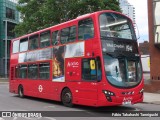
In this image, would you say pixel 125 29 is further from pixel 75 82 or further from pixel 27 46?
pixel 27 46

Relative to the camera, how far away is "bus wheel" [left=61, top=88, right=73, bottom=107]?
15.6 metres

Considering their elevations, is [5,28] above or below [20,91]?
above

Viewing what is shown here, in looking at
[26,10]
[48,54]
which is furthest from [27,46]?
[26,10]

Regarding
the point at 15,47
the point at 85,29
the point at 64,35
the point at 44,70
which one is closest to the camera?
the point at 85,29

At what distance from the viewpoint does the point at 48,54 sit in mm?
17531

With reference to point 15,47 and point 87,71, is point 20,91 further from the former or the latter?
point 87,71

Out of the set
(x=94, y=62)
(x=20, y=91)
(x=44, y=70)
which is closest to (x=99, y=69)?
(x=94, y=62)

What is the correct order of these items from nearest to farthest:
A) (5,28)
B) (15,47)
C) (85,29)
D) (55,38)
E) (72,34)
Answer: (85,29), (72,34), (55,38), (15,47), (5,28)

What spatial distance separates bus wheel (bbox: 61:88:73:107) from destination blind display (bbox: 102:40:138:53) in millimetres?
3225

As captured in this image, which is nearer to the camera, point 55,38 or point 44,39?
point 55,38

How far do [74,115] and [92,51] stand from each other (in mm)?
2825

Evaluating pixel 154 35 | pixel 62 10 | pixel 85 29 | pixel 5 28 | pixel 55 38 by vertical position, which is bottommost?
pixel 55 38

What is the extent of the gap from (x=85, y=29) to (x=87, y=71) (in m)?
1.90

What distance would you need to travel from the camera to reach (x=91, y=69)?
45.5 ft
